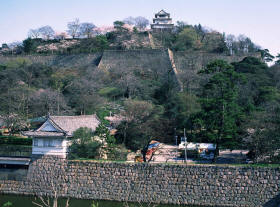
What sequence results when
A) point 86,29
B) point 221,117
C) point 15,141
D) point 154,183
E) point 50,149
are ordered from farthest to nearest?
point 86,29 < point 15,141 < point 221,117 < point 50,149 < point 154,183

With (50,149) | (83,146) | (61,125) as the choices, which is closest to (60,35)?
(61,125)

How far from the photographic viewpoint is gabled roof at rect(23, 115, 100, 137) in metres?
15.8

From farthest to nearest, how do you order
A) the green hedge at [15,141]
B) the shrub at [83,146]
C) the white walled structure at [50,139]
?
the green hedge at [15,141] < the shrub at [83,146] < the white walled structure at [50,139]

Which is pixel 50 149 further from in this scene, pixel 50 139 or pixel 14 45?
pixel 14 45

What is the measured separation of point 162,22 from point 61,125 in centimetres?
3870

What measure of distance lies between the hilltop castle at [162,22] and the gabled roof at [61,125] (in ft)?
111

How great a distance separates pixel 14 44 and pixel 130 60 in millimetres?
24250

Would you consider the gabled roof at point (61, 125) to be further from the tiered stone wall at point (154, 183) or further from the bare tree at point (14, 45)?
the bare tree at point (14, 45)

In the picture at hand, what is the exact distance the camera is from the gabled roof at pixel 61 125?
15.8m

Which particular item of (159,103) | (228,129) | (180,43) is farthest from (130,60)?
(228,129)

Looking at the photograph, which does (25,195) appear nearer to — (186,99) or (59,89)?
(186,99)

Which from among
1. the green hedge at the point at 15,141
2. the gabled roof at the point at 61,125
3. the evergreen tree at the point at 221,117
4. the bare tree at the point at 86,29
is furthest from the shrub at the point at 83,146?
the bare tree at the point at 86,29

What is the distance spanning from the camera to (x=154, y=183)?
46.5 feet

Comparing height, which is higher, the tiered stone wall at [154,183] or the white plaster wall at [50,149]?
the white plaster wall at [50,149]
